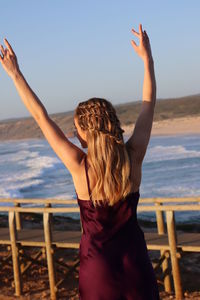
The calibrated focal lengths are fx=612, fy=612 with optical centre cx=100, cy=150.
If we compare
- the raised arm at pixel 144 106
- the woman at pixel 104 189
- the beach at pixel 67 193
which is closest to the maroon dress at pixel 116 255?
the woman at pixel 104 189

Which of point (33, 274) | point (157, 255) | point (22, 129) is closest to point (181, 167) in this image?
point (157, 255)

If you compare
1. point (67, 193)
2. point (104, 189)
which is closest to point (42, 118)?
point (104, 189)

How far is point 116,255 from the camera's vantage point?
2734 mm

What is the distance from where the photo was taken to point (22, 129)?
529 feet

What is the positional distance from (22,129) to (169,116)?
2067 inches

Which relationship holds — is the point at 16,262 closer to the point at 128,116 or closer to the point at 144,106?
the point at 144,106

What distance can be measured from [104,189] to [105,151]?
170mm

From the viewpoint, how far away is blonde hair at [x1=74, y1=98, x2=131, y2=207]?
259 centimetres

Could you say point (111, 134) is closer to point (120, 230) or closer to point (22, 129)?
point (120, 230)

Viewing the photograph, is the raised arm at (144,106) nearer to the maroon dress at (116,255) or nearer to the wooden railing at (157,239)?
the maroon dress at (116,255)

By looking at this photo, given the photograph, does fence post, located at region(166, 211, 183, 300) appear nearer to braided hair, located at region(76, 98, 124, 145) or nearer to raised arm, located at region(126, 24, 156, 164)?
raised arm, located at region(126, 24, 156, 164)

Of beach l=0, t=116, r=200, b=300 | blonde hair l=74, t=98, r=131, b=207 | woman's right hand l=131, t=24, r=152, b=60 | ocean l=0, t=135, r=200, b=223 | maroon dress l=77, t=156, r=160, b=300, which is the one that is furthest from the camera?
ocean l=0, t=135, r=200, b=223

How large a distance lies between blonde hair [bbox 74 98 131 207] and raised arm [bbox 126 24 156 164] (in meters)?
0.13

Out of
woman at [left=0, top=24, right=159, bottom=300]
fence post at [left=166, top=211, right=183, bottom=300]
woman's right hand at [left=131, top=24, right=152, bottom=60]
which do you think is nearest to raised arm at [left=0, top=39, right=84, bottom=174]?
woman at [left=0, top=24, right=159, bottom=300]
